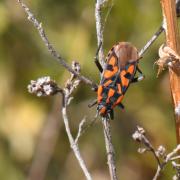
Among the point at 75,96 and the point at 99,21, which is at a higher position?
the point at 75,96

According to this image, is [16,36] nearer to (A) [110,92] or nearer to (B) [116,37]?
(B) [116,37]

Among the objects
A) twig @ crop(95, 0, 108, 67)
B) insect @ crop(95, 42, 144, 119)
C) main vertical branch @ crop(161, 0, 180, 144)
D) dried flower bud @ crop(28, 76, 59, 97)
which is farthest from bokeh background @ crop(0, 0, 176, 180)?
main vertical branch @ crop(161, 0, 180, 144)

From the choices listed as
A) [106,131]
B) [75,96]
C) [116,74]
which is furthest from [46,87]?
[75,96]

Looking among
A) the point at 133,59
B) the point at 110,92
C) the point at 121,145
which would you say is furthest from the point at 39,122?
the point at 133,59

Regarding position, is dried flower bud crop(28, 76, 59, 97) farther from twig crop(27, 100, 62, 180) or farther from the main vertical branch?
twig crop(27, 100, 62, 180)

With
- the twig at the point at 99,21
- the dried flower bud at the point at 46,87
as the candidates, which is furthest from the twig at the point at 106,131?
the dried flower bud at the point at 46,87

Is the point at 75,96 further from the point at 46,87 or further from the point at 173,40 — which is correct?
the point at 173,40

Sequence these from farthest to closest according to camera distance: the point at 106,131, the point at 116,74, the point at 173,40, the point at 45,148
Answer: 1. the point at 45,148
2. the point at 116,74
3. the point at 106,131
4. the point at 173,40
